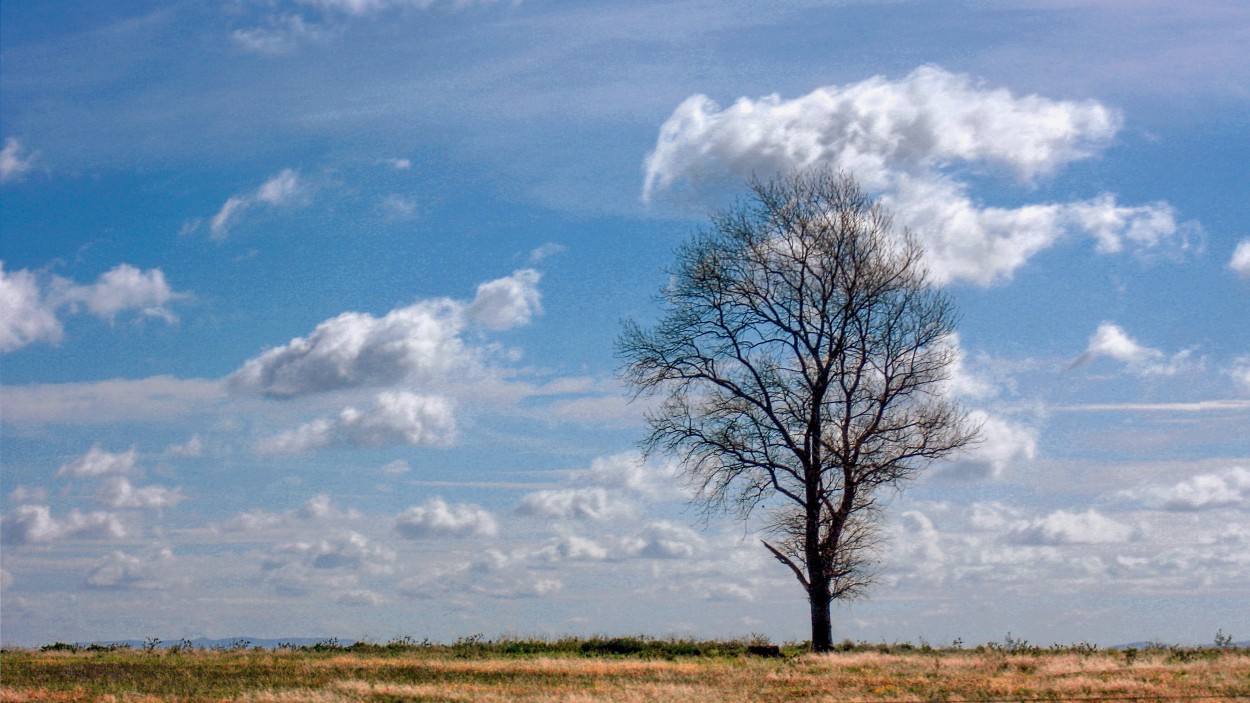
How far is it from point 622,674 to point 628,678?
981 millimetres

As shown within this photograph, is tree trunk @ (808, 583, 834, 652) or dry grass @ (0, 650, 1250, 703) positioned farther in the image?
tree trunk @ (808, 583, 834, 652)

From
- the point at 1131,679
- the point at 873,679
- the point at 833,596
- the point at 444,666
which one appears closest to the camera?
the point at 1131,679

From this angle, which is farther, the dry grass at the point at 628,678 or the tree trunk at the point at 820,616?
the tree trunk at the point at 820,616

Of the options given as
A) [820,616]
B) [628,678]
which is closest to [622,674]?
[628,678]

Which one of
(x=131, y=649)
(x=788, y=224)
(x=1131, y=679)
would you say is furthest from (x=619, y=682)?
(x=131, y=649)

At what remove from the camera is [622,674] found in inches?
938

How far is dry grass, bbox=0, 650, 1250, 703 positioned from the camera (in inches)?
763

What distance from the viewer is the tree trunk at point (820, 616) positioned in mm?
30828

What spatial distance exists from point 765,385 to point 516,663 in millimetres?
10514

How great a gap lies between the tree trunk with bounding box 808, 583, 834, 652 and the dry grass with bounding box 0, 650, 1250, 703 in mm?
1970

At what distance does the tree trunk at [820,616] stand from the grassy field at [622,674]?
28.2 inches

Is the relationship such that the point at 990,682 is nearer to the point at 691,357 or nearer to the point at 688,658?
the point at 688,658

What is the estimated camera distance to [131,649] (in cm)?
3186

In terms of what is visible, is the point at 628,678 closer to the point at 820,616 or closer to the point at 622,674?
the point at 622,674
